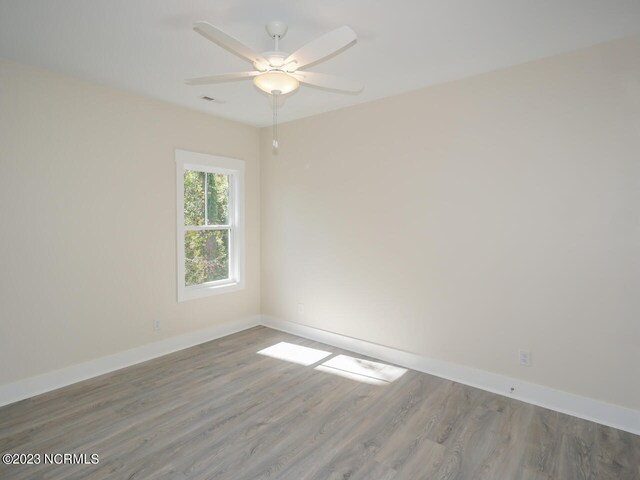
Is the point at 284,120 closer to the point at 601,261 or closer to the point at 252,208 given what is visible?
the point at 252,208

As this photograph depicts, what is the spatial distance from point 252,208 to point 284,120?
1190 mm

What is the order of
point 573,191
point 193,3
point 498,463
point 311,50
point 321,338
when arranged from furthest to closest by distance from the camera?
1. point 321,338
2. point 573,191
3. point 498,463
4. point 193,3
5. point 311,50

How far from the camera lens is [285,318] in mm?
4562

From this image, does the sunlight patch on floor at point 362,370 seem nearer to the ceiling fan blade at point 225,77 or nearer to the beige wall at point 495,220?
the beige wall at point 495,220

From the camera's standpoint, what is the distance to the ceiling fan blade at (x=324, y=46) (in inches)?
64.4

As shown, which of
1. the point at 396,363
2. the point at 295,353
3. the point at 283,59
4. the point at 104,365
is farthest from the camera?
the point at 295,353

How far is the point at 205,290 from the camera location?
4180 millimetres

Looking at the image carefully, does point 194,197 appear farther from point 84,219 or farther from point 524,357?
point 524,357

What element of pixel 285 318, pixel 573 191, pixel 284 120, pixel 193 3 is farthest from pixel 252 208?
pixel 573 191

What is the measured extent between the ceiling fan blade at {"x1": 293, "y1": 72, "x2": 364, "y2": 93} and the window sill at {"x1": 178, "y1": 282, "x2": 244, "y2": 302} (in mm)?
2738

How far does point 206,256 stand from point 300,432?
98.0 inches

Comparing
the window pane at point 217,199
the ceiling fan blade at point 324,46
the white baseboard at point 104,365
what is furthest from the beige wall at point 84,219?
the ceiling fan blade at point 324,46

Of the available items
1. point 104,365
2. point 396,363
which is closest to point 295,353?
point 396,363

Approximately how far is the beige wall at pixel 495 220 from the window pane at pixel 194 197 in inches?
→ 48.0
